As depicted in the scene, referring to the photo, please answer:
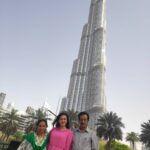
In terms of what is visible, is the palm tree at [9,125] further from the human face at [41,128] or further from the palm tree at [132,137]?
the human face at [41,128]

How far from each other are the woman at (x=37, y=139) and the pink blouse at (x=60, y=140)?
16cm

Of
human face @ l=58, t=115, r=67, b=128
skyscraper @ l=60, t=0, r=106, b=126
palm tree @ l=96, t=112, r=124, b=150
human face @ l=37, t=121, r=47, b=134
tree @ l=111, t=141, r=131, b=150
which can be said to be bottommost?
human face @ l=37, t=121, r=47, b=134

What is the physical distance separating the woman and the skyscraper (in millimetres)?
116266

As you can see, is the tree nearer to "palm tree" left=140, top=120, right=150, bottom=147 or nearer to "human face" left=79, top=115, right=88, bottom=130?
"palm tree" left=140, top=120, right=150, bottom=147

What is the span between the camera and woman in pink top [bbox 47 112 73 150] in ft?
12.9

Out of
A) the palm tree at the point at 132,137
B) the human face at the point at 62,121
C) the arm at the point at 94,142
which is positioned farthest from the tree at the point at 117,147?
the human face at the point at 62,121

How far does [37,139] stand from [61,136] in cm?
53

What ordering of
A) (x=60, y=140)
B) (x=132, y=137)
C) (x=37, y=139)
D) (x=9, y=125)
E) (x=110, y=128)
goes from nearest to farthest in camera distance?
(x=60, y=140)
(x=37, y=139)
(x=110, y=128)
(x=9, y=125)
(x=132, y=137)

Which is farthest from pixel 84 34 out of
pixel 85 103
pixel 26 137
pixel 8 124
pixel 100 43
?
pixel 26 137

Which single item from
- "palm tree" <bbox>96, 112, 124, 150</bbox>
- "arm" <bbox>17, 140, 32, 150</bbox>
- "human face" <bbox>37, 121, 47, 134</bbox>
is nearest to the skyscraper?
"palm tree" <bbox>96, 112, 124, 150</bbox>

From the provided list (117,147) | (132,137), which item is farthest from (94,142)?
(132,137)

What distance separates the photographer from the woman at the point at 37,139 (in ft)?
13.3

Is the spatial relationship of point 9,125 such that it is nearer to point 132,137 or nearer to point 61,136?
point 132,137

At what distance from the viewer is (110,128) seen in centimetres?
4175
